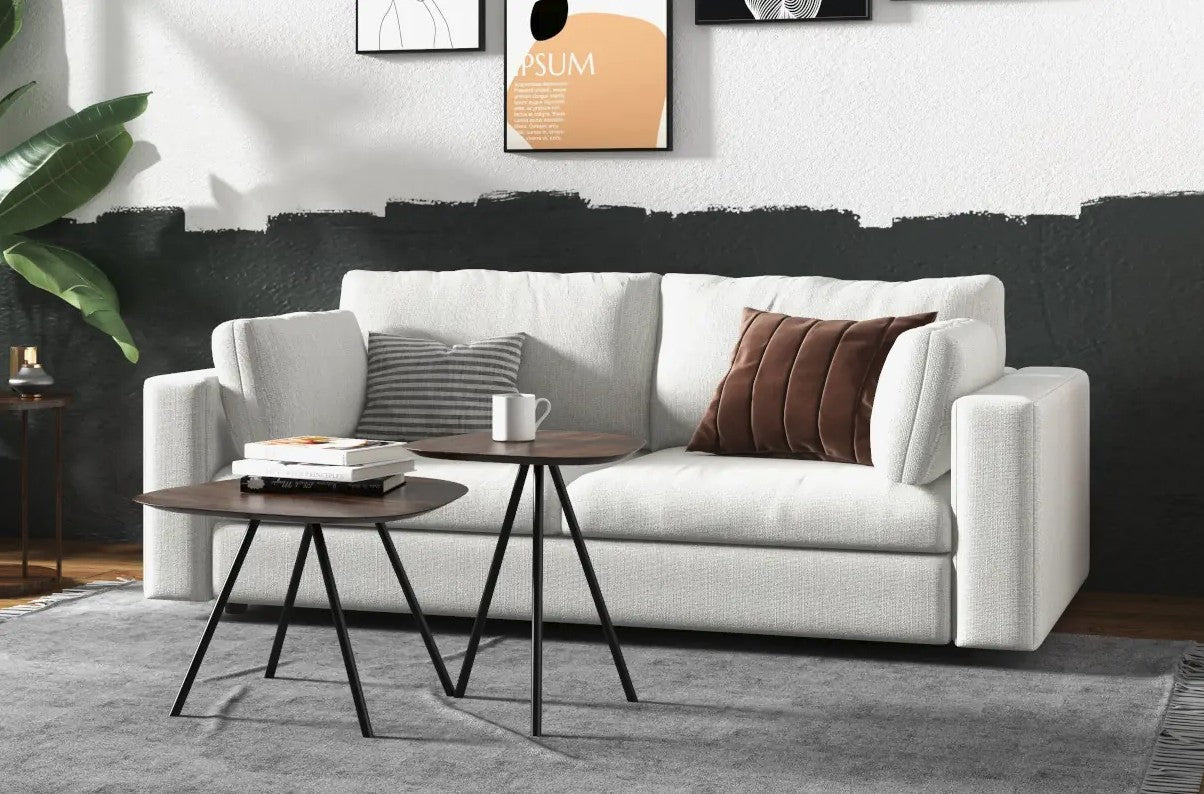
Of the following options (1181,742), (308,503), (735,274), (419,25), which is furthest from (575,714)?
(419,25)

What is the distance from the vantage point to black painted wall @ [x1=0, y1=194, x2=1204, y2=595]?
13.6ft

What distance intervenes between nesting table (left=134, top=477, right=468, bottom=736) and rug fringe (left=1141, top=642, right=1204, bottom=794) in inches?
51.7

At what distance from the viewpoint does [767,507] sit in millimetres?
3371

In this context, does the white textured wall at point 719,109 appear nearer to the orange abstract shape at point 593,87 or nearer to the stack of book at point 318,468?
the orange abstract shape at point 593,87

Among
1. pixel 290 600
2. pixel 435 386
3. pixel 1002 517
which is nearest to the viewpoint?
pixel 290 600

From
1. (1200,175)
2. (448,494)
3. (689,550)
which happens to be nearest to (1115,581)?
(1200,175)

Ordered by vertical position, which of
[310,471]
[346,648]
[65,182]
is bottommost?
[346,648]

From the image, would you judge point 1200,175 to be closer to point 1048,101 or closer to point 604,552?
point 1048,101

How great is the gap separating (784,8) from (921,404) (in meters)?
1.52

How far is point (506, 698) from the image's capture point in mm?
3068

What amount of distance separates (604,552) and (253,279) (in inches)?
72.9

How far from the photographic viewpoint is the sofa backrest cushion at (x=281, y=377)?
3.75 m

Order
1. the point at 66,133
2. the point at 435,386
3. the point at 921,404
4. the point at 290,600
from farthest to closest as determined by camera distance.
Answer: the point at 66,133 < the point at 435,386 < the point at 921,404 < the point at 290,600

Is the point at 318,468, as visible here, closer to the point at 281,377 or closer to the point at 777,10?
the point at 281,377
